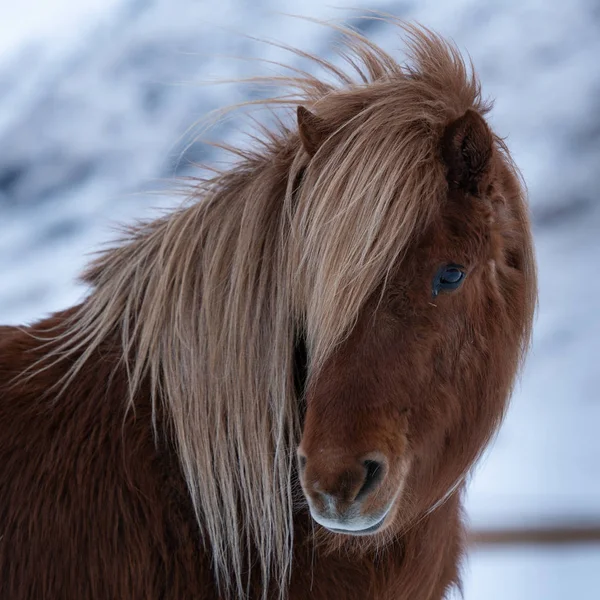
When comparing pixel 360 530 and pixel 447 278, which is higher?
pixel 447 278

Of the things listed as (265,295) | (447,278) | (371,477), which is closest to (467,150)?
(447,278)

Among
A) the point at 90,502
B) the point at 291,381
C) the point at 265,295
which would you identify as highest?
the point at 265,295

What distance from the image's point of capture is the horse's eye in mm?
947

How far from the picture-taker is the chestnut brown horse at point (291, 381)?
3.01 feet

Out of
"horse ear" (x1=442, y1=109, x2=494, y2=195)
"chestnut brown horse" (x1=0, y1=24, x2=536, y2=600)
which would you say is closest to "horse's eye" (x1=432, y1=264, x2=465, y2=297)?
"chestnut brown horse" (x1=0, y1=24, x2=536, y2=600)

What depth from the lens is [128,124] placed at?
83.5 inches

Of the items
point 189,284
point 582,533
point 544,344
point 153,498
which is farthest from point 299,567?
point 582,533

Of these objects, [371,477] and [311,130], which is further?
[311,130]

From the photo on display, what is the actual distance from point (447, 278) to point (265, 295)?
0.81 feet

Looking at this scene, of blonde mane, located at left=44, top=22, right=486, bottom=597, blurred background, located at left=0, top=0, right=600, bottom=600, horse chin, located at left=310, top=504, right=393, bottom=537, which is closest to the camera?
horse chin, located at left=310, top=504, right=393, bottom=537

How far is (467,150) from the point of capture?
0.98m

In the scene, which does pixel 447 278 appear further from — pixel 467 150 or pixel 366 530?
pixel 366 530

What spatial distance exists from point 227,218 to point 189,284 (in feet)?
0.36

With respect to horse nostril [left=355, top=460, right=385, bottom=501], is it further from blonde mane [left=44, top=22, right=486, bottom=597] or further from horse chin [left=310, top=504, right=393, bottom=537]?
blonde mane [left=44, top=22, right=486, bottom=597]
